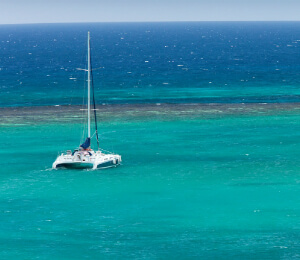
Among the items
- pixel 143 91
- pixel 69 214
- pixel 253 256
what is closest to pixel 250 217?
pixel 253 256

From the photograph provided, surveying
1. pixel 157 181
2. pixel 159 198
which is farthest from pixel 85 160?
pixel 159 198

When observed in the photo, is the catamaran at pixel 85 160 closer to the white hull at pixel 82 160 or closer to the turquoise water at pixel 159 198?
the white hull at pixel 82 160

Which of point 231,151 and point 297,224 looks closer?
point 297,224

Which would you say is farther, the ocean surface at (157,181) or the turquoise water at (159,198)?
the ocean surface at (157,181)

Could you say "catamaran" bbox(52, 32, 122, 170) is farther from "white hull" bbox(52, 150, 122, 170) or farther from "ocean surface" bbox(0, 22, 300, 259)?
"ocean surface" bbox(0, 22, 300, 259)

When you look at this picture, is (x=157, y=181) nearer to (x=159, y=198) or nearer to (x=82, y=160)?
(x=159, y=198)

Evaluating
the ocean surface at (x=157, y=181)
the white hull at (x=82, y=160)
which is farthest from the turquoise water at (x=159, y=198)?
the white hull at (x=82, y=160)

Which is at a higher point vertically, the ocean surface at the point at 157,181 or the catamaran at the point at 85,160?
the catamaran at the point at 85,160

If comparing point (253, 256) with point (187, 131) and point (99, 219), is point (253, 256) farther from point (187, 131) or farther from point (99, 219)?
point (187, 131)
